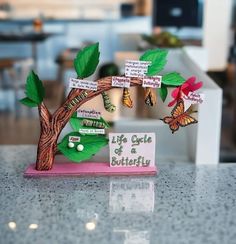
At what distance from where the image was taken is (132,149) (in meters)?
1.27

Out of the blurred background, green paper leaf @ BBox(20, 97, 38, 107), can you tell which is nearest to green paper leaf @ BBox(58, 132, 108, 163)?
green paper leaf @ BBox(20, 97, 38, 107)

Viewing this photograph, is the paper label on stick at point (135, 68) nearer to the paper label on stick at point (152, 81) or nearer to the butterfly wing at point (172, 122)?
the paper label on stick at point (152, 81)

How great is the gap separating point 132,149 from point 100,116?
0.41ft

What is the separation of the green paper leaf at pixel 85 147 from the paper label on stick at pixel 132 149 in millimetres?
33

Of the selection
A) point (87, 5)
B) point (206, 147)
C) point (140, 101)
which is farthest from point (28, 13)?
point (206, 147)

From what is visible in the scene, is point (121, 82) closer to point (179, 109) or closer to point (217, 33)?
point (179, 109)

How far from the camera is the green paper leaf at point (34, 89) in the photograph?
125 centimetres

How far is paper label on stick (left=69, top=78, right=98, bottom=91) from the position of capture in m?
1.22

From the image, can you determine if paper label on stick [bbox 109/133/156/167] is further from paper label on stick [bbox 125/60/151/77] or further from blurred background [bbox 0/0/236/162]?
blurred background [bbox 0/0/236/162]

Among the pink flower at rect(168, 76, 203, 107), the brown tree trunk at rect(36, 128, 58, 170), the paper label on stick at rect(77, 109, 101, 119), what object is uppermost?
the pink flower at rect(168, 76, 203, 107)

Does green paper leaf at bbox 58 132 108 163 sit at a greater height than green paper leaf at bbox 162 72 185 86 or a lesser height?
lesser

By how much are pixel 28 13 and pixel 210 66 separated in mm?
3417

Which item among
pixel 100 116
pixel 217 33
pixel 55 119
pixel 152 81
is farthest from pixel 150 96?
pixel 217 33

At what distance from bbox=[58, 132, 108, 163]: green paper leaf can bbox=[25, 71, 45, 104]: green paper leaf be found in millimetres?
130
